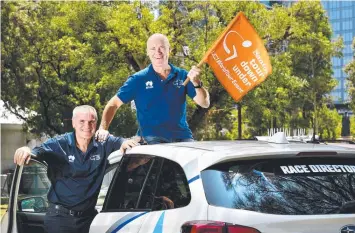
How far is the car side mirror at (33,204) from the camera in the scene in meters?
5.32

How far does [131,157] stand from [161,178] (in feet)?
2.02

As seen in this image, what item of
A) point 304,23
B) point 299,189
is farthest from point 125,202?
point 304,23

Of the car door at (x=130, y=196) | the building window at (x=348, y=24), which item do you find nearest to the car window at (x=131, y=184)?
the car door at (x=130, y=196)

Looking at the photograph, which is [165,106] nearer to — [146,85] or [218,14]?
[146,85]

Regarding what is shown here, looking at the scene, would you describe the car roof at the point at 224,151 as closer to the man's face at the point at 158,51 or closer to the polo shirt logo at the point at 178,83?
the polo shirt logo at the point at 178,83

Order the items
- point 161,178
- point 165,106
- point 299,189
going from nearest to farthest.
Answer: point 299,189 < point 161,178 < point 165,106

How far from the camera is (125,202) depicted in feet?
13.0

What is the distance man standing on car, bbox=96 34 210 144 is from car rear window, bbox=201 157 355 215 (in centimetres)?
193

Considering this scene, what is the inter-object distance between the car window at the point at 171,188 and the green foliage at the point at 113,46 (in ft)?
58.5

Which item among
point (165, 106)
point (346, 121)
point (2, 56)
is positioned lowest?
point (346, 121)

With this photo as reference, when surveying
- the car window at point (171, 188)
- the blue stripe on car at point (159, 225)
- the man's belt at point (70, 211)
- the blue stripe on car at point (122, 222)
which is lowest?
the man's belt at point (70, 211)

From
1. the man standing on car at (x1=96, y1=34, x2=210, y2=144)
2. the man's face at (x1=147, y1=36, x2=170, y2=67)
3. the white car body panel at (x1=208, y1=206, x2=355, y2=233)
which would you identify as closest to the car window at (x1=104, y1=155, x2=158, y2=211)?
the white car body panel at (x1=208, y1=206, x2=355, y2=233)

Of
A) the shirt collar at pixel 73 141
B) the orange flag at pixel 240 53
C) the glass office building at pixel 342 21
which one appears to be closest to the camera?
the shirt collar at pixel 73 141

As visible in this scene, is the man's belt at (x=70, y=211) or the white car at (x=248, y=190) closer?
the white car at (x=248, y=190)
